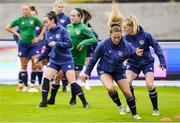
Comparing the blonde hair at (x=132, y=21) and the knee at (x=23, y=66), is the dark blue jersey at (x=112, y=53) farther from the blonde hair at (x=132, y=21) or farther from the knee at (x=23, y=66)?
the knee at (x=23, y=66)

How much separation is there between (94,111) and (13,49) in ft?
26.6

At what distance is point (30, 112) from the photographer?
50.1 ft

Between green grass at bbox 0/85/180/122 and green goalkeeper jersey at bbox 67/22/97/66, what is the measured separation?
1056 mm

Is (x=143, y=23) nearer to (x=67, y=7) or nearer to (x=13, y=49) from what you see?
(x=67, y=7)

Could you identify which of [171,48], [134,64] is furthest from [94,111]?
[171,48]

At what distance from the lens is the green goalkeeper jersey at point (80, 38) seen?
16.6 metres

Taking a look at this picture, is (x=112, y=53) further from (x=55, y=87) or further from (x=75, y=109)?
(x=55, y=87)

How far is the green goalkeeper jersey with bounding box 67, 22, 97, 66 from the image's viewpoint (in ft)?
54.4

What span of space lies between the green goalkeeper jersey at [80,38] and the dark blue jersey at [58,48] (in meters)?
0.52

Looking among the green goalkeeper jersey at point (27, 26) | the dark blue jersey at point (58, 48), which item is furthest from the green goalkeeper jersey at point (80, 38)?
the green goalkeeper jersey at point (27, 26)

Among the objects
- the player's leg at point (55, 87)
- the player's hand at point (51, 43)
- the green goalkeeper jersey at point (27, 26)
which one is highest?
the player's hand at point (51, 43)

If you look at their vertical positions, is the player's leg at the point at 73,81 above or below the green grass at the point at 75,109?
above

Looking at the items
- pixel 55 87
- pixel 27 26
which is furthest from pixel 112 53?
pixel 27 26

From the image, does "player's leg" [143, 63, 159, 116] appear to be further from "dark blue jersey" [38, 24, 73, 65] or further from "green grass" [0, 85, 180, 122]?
"dark blue jersey" [38, 24, 73, 65]
